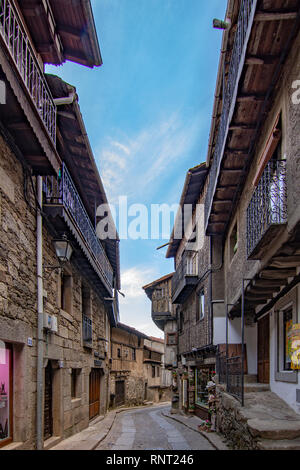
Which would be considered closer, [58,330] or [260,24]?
[260,24]

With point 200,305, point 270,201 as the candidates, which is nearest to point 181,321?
point 200,305

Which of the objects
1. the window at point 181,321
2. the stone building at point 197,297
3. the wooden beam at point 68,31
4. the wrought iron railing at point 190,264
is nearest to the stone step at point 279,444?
the stone building at point 197,297

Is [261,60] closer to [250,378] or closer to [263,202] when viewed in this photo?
[263,202]

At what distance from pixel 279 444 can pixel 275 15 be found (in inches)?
208

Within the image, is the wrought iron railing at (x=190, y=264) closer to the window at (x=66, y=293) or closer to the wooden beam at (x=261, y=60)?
the window at (x=66, y=293)

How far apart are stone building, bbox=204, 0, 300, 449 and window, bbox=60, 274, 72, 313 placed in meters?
3.85

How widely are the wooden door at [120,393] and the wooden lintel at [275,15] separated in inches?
799

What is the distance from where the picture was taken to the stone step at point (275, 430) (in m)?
5.99

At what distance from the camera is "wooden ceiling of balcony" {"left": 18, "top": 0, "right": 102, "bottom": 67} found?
7.91 m

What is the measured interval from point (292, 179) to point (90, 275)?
854 centimetres

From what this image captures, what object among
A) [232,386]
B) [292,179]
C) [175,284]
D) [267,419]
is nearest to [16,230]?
[292,179]

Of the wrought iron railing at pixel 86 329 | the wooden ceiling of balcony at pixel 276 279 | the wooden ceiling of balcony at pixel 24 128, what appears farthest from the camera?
the wrought iron railing at pixel 86 329

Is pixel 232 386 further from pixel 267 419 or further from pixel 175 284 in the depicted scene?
pixel 175 284

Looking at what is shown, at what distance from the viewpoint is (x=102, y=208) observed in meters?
13.9
